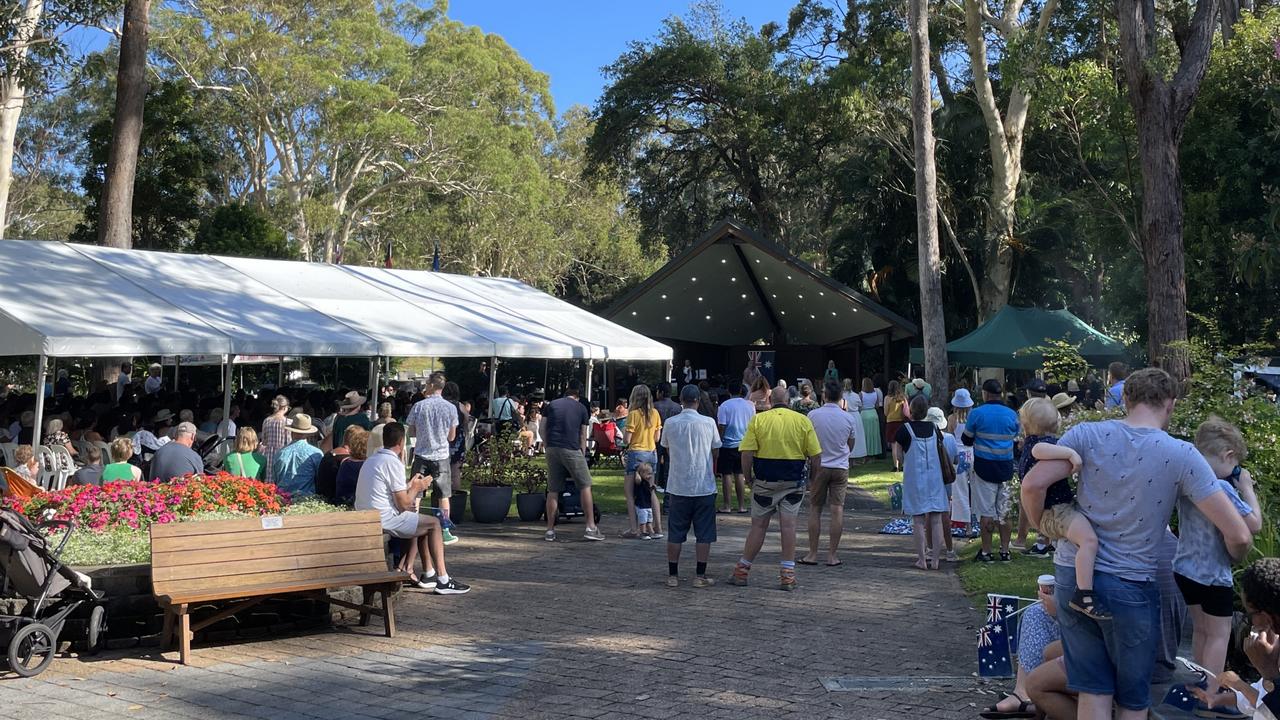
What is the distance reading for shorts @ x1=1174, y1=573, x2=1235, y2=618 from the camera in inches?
194

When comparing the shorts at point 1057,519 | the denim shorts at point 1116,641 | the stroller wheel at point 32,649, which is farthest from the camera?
the stroller wheel at point 32,649

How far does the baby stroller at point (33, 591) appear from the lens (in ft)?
20.5

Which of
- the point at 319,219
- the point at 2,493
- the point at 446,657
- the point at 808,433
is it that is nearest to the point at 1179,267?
the point at 808,433

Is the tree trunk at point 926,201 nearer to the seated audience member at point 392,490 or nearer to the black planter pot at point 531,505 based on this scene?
the black planter pot at point 531,505

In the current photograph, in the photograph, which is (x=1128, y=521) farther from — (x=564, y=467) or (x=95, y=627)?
(x=564, y=467)

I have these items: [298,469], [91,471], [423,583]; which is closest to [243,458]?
[298,469]

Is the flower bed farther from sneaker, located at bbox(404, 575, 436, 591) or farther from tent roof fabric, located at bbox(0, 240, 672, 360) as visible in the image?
tent roof fabric, located at bbox(0, 240, 672, 360)

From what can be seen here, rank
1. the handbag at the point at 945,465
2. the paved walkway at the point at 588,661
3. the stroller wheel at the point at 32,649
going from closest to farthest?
1. the paved walkway at the point at 588,661
2. the stroller wheel at the point at 32,649
3. the handbag at the point at 945,465

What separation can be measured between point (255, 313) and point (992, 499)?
9298 mm

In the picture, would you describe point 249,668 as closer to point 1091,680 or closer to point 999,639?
point 999,639

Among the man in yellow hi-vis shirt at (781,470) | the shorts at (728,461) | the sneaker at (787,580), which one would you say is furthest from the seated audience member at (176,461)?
the shorts at (728,461)

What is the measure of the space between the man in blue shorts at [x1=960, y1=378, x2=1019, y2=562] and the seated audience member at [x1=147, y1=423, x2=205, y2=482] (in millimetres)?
6575

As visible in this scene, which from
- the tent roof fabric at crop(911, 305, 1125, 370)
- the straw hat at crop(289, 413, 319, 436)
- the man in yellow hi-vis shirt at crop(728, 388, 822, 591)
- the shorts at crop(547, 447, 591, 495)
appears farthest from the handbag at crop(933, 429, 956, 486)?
the tent roof fabric at crop(911, 305, 1125, 370)

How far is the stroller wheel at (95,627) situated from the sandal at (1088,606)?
5.45m
